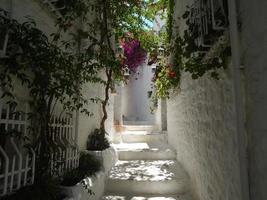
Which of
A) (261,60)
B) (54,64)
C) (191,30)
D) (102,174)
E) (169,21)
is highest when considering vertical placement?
(169,21)

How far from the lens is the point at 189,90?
16.5 feet

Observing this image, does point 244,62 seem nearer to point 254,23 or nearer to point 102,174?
point 254,23

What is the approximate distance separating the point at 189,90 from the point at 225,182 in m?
2.46

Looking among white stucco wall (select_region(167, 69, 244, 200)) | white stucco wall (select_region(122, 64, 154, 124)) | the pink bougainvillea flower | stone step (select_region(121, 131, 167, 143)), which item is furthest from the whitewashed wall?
white stucco wall (select_region(122, 64, 154, 124))

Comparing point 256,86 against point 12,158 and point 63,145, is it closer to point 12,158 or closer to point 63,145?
point 12,158

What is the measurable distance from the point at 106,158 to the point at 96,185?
1.10 meters

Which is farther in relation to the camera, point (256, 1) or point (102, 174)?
point (102, 174)

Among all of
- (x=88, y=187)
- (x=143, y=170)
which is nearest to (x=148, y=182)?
(x=143, y=170)

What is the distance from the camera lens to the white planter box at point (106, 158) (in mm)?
5023

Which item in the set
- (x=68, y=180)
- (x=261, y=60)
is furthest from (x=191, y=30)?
(x=68, y=180)

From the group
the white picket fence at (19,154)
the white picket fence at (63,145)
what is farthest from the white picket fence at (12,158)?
the white picket fence at (63,145)

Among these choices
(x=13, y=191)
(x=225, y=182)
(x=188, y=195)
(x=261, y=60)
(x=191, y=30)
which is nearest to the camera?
(x=261, y=60)

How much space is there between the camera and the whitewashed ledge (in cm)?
315

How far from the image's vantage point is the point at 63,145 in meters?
3.86
